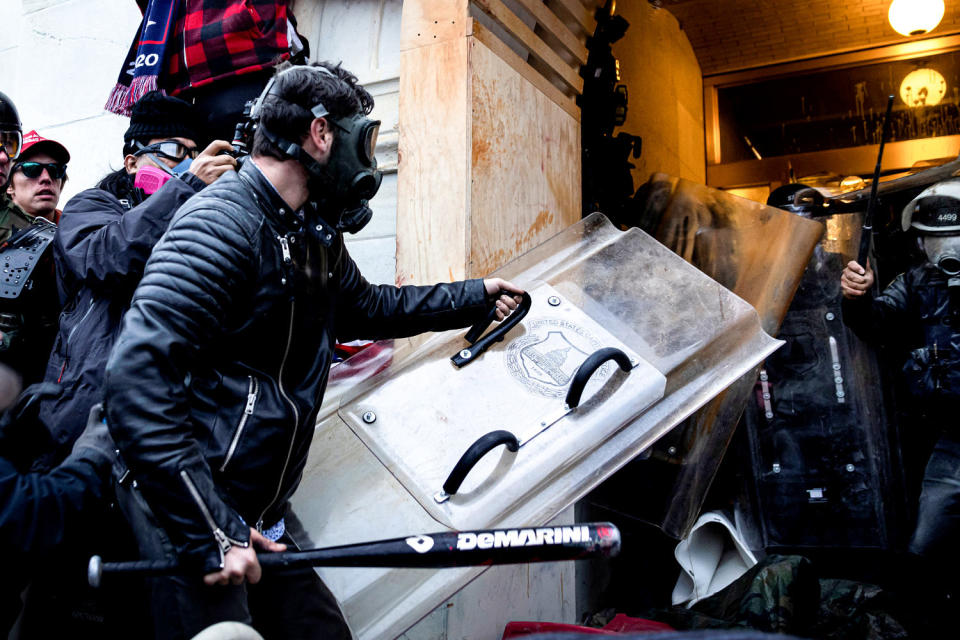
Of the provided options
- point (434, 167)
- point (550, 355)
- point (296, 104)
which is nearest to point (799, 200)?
point (434, 167)

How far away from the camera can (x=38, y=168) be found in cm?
348

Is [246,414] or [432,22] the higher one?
[432,22]

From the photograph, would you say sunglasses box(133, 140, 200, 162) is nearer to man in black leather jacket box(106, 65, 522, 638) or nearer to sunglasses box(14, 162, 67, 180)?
sunglasses box(14, 162, 67, 180)

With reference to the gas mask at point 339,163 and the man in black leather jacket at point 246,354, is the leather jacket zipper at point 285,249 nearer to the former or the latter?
the man in black leather jacket at point 246,354

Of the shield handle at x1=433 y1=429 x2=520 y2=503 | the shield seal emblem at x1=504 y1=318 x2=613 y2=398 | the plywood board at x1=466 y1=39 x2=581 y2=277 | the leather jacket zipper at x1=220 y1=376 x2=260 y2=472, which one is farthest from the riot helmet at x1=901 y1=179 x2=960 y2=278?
the leather jacket zipper at x1=220 y1=376 x2=260 y2=472

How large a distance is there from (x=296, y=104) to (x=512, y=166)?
158 centimetres

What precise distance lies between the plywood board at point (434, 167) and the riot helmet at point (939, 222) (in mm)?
2179

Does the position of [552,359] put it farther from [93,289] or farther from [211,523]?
[93,289]

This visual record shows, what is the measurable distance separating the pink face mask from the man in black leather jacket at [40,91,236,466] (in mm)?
Answer: 146

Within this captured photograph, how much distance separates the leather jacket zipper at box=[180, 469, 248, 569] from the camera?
5.33 feet

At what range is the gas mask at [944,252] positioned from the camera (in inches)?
143

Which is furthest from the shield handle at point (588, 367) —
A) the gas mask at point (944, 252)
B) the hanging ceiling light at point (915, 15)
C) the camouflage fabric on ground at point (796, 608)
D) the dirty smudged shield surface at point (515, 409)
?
the hanging ceiling light at point (915, 15)

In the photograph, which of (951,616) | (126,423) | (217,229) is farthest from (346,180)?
(951,616)

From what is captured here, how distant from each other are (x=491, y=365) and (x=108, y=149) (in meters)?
3.43
